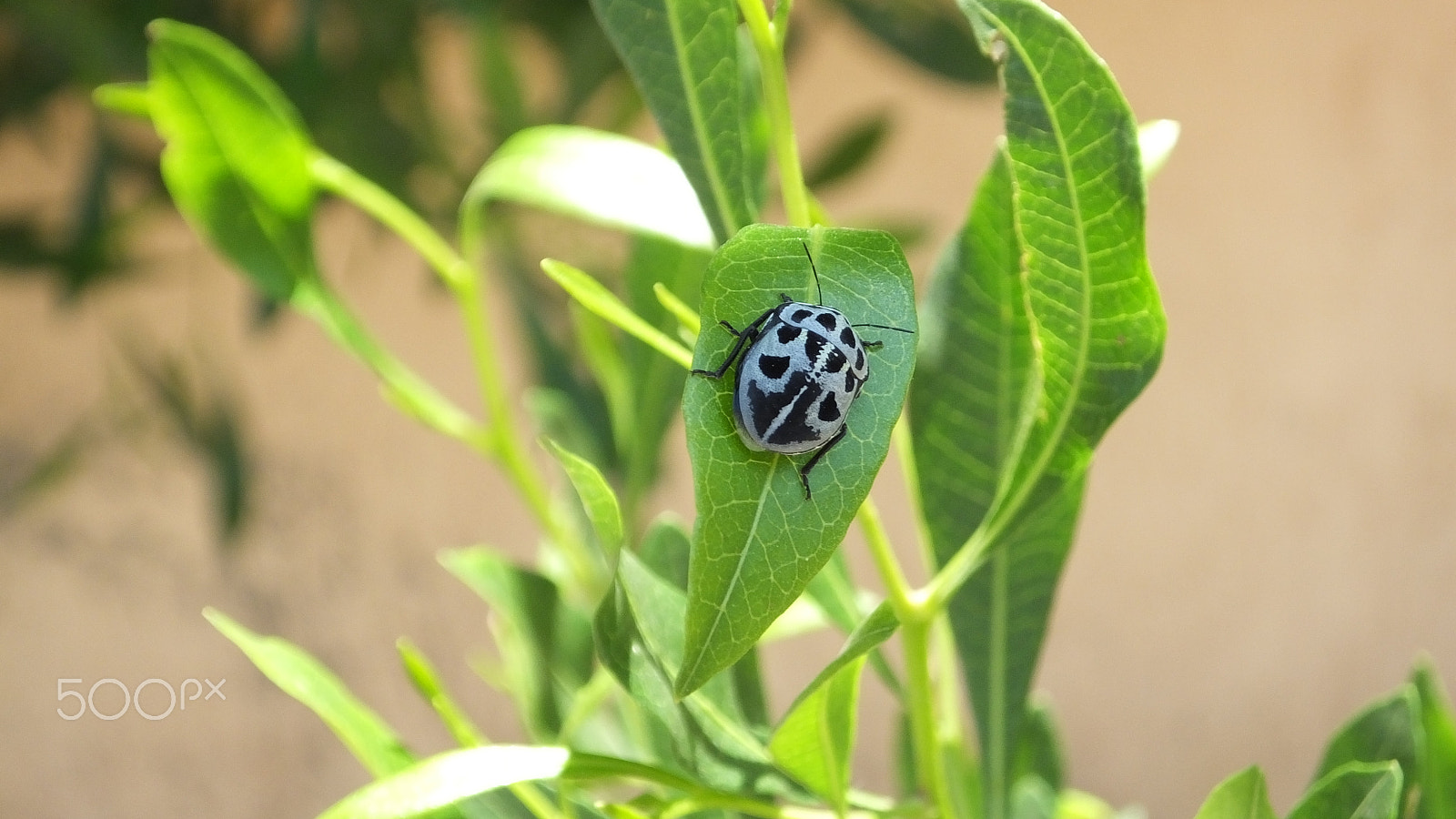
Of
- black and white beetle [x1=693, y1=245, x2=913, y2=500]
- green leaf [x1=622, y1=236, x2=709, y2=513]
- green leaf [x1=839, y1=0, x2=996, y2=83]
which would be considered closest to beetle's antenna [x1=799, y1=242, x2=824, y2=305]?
black and white beetle [x1=693, y1=245, x2=913, y2=500]

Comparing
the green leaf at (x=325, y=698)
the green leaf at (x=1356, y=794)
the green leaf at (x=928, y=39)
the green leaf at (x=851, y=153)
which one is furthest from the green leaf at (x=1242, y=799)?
the green leaf at (x=851, y=153)

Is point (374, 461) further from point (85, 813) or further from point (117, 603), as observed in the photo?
point (85, 813)

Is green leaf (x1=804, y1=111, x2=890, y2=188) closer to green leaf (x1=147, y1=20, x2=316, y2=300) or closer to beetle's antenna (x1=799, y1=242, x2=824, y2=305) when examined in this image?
green leaf (x1=147, y1=20, x2=316, y2=300)

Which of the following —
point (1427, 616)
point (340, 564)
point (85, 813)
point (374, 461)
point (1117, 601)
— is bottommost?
point (85, 813)

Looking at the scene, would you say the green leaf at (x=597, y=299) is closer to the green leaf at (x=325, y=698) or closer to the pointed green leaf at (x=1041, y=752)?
the green leaf at (x=325, y=698)

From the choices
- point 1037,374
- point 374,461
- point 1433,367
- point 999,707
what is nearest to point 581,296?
point 1037,374

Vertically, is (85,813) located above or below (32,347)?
below

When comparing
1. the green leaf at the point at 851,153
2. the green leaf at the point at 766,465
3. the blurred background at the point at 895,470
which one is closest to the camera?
the green leaf at the point at 766,465
